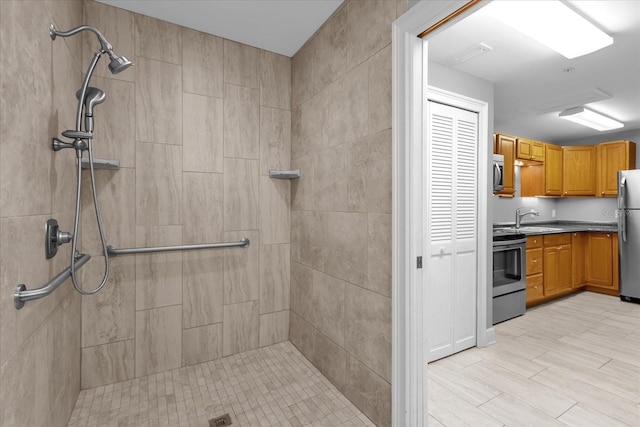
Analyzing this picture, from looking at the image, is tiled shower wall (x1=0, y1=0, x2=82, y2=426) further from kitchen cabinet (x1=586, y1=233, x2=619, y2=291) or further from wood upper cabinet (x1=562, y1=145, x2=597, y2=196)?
wood upper cabinet (x1=562, y1=145, x2=597, y2=196)

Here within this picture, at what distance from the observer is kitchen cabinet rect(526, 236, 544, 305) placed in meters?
3.61

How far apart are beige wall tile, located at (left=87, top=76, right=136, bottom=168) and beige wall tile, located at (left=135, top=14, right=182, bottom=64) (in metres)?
0.21

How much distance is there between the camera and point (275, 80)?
8.32ft

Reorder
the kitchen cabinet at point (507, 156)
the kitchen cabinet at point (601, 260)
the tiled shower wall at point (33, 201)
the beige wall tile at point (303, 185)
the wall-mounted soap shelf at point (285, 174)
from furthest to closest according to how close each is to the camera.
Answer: the kitchen cabinet at point (601, 260) → the kitchen cabinet at point (507, 156) → the wall-mounted soap shelf at point (285, 174) → the beige wall tile at point (303, 185) → the tiled shower wall at point (33, 201)

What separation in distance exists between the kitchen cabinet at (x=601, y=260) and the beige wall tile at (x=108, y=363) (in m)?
5.88

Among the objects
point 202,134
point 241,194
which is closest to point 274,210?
point 241,194

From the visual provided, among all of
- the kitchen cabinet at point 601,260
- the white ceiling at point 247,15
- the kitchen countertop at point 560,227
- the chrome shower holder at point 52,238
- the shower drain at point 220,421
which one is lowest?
the shower drain at point 220,421

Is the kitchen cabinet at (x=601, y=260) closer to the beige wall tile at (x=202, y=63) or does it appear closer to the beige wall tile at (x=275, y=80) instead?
the beige wall tile at (x=275, y=80)

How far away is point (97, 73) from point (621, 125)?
6.20m

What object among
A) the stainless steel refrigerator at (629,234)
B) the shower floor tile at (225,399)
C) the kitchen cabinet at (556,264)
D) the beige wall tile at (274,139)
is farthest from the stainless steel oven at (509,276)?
the beige wall tile at (274,139)

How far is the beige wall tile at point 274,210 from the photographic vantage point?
251 centimetres

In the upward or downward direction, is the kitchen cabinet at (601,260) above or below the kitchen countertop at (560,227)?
below

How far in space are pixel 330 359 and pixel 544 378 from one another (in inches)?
61.0

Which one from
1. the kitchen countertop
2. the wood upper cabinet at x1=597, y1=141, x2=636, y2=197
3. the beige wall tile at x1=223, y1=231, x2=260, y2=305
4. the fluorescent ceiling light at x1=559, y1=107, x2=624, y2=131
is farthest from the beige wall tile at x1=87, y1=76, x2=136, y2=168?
the wood upper cabinet at x1=597, y1=141, x2=636, y2=197
